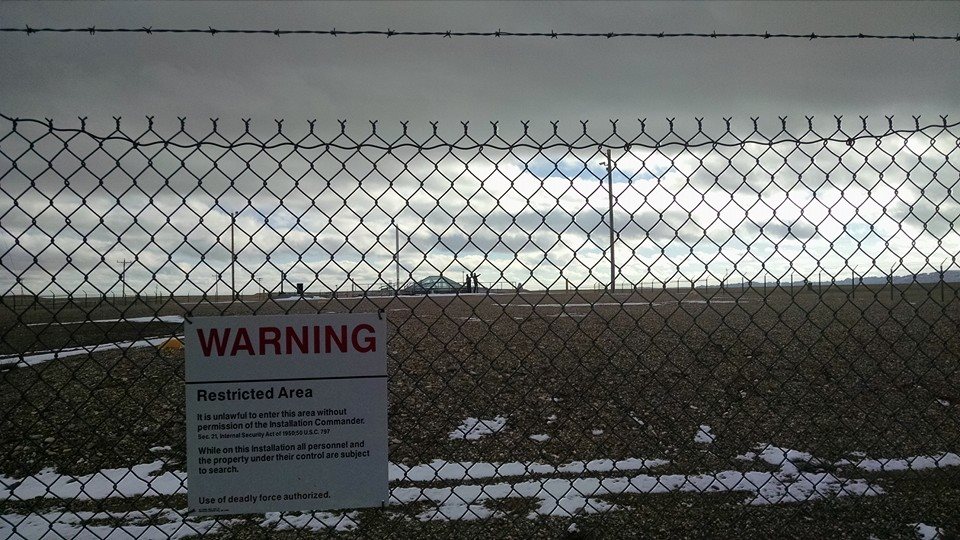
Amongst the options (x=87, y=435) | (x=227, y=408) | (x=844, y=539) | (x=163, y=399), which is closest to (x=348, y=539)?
(x=227, y=408)

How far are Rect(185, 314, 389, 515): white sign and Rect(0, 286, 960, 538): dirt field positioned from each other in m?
0.29

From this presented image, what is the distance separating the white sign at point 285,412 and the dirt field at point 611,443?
11.3 inches

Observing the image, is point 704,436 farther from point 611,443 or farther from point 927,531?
point 927,531

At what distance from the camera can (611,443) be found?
5.32 m

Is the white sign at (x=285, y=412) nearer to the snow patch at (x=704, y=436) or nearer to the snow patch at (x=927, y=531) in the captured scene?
the snow patch at (x=927, y=531)

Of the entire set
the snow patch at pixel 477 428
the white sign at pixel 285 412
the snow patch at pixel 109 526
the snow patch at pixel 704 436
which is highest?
the white sign at pixel 285 412

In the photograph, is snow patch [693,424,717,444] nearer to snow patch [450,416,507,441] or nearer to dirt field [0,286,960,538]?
dirt field [0,286,960,538]

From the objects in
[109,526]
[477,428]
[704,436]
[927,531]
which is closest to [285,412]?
[109,526]

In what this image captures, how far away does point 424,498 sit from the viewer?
4234mm

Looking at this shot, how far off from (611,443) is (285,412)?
10.7ft

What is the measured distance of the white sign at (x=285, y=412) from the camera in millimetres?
2861

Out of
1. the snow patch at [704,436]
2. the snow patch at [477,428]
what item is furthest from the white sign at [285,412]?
the snow patch at [704,436]

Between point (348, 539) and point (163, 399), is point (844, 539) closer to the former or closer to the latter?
point (348, 539)

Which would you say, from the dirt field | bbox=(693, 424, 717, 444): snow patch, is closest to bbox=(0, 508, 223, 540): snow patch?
the dirt field
